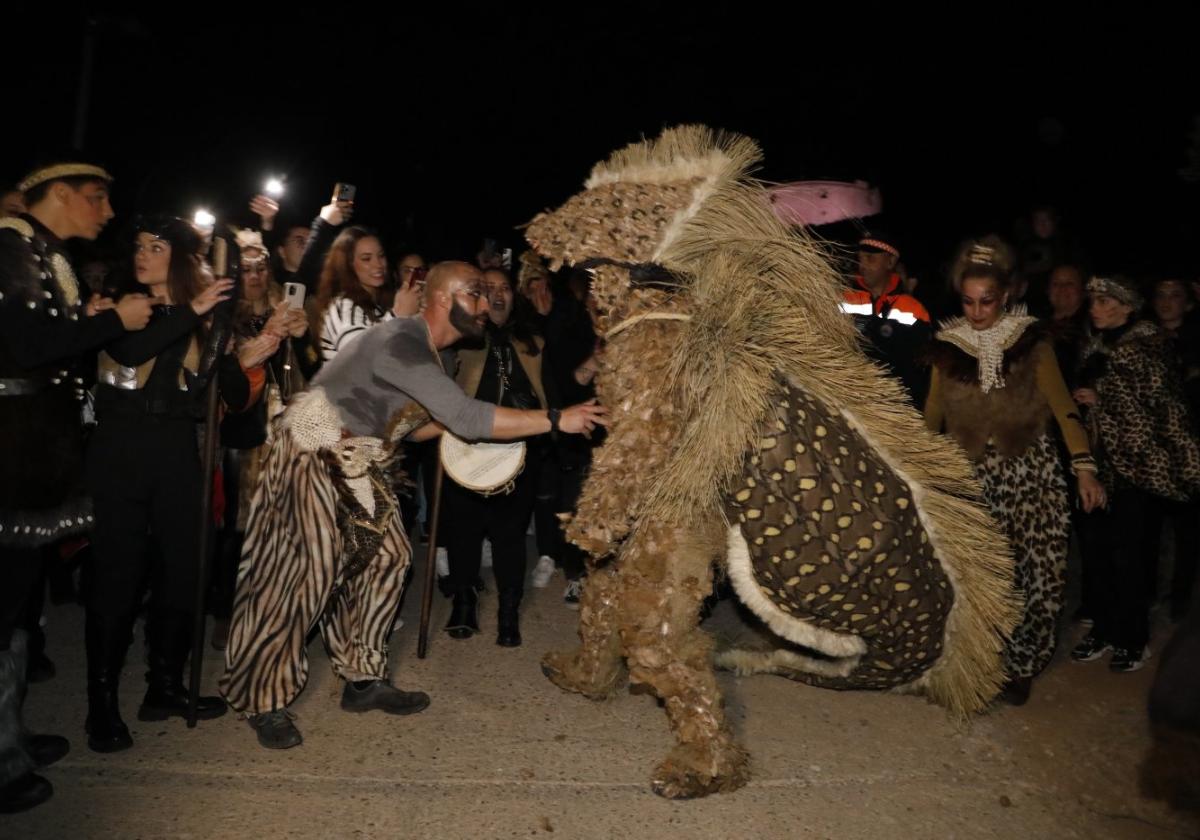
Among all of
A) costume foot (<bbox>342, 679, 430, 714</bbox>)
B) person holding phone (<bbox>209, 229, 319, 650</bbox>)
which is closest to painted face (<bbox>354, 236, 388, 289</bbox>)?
person holding phone (<bbox>209, 229, 319, 650</bbox>)

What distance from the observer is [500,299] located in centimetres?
521

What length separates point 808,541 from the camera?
3.19 m

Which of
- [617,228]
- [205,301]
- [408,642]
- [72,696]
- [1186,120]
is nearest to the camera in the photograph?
[617,228]

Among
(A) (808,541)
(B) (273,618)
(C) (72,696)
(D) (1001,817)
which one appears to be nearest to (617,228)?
(A) (808,541)

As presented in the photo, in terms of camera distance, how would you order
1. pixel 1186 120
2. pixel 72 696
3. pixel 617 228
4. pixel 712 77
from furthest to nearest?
pixel 712 77 < pixel 1186 120 < pixel 72 696 < pixel 617 228

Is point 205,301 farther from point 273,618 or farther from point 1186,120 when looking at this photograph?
point 1186,120

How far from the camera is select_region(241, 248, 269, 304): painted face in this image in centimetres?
434

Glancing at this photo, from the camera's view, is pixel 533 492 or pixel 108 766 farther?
pixel 533 492

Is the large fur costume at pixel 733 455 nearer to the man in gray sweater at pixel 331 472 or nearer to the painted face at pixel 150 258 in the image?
the man in gray sweater at pixel 331 472

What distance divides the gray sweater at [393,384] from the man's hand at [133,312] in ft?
2.25

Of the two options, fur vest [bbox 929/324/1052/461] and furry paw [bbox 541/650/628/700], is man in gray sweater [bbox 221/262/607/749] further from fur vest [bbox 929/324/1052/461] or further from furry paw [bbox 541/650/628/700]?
fur vest [bbox 929/324/1052/461]

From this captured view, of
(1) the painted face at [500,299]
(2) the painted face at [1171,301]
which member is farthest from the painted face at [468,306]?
(2) the painted face at [1171,301]

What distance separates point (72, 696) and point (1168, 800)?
4284 mm

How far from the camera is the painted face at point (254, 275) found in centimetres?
434
